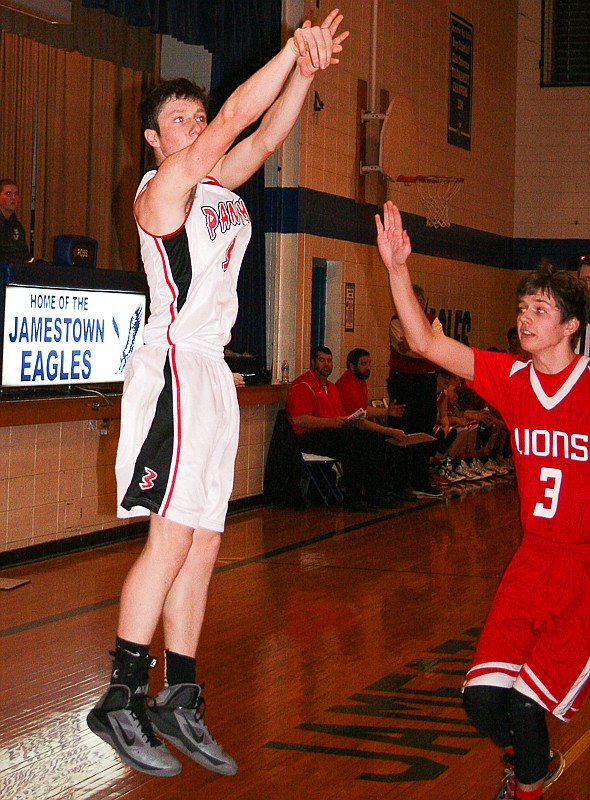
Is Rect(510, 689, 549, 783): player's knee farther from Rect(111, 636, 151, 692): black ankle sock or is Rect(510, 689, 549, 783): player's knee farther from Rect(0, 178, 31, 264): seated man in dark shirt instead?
Rect(0, 178, 31, 264): seated man in dark shirt

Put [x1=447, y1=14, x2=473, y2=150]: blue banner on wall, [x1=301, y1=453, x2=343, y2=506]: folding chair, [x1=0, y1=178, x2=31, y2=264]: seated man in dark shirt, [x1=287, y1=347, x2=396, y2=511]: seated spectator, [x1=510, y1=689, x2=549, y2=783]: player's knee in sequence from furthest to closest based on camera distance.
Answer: [x1=447, y1=14, x2=473, y2=150]: blue banner on wall → [x1=301, y1=453, x2=343, y2=506]: folding chair → [x1=287, y1=347, x2=396, y2=511]: seated spectator → [x1=0, y1=178, x2=31, y2=264]: seated man in dark shirt → [x1=510, y1=689, x2=549, y2=783]: player's knee

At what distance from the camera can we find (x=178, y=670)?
3.39 meters

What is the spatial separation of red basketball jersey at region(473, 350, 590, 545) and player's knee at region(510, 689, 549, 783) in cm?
44

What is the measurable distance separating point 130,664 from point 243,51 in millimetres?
6774

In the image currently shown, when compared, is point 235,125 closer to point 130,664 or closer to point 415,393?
point 130,664

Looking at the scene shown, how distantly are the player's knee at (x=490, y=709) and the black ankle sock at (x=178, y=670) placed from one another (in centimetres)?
85

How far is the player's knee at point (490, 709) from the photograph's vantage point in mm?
2988

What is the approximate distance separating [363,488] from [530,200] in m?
7.13

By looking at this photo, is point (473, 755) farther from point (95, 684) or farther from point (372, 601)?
point (372, 601)

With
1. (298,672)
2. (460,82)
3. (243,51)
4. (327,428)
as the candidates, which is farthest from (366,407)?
(460,82)

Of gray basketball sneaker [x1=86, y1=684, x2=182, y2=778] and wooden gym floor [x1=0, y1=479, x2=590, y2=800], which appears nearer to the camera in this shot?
gray basketball sneaker [x1=86, y1=684, x2=182, y2=778]

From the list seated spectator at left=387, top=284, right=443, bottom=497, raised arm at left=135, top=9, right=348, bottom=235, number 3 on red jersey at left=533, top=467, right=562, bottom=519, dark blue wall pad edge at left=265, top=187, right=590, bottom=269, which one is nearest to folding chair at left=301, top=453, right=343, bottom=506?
seated spectator at left=387, top=284, right=443, bottom=497

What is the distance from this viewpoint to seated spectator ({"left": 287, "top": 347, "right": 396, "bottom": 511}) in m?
9.13

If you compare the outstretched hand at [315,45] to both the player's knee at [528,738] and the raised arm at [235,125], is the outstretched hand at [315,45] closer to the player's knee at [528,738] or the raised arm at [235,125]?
the raised arm at [235,125]
